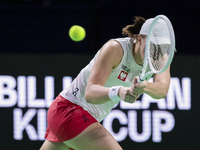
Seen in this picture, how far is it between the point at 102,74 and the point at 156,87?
1.09 ft

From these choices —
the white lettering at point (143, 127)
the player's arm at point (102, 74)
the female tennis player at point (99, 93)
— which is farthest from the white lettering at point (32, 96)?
the player's arm at point (102, 74)

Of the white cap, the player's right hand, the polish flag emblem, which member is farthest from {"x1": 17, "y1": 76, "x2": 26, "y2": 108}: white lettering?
the player's right hand

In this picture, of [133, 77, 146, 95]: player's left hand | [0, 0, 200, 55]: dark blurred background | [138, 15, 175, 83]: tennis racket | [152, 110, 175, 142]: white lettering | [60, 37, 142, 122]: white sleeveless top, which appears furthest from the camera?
[0, 0, 200, 55]: dark blurred background

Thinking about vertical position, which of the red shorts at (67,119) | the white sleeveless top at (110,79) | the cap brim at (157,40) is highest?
the cap brim at (157,40)

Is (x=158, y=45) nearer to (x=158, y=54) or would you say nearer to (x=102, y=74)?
(x=158, y=54)

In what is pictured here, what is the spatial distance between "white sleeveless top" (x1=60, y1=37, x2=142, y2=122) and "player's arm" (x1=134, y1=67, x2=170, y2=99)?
19cm

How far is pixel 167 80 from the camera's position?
219cm

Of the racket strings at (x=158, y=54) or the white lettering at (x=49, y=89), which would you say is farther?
the white lettering at (x=49, y=89)

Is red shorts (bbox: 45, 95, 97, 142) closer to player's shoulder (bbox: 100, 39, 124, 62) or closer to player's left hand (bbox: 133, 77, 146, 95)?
player's shoulder (bbox: 100, 39, 124, 62)

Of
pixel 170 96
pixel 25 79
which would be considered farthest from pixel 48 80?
pixel 170 96

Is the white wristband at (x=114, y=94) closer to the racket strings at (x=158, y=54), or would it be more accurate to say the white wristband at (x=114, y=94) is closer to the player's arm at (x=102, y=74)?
the player's arm at (x=102, y=74)

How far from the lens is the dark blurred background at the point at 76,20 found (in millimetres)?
4848

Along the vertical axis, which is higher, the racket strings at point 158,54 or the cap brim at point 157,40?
the cap brim at point 157,40

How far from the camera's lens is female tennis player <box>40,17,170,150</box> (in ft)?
6.59
